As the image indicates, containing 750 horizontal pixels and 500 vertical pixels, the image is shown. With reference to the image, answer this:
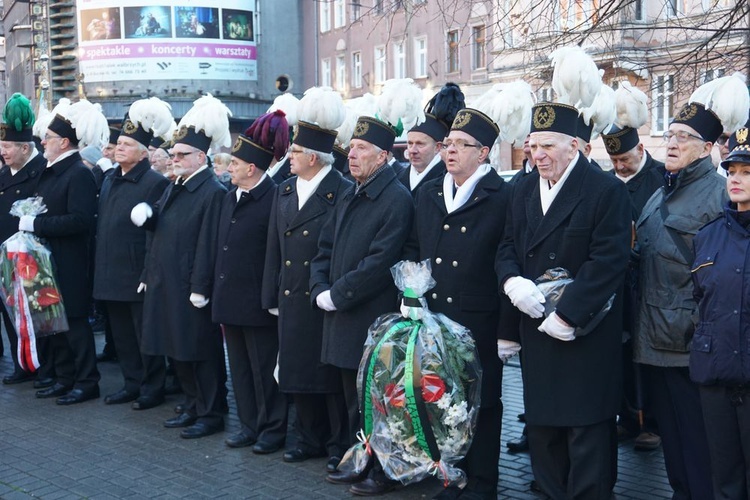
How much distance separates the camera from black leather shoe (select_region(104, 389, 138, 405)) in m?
8.64

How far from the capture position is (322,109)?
22.6 feet

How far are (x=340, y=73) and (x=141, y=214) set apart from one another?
40622 mm

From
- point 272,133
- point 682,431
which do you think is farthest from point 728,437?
point 272,133

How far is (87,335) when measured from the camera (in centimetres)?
895

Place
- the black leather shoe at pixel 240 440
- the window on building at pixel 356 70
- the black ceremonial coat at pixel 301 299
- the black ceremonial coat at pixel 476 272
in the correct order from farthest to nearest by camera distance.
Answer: the window on building at pixel 356 70 → the black leather shoe at pixel 240 440 → the black ceremonial coat at pixel 301 299 → the black ceremonial coat at pixel 476 272

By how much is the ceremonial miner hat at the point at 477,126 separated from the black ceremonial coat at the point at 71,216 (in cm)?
395

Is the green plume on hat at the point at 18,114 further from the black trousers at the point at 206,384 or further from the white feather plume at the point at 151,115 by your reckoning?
the black trousers at the point at 206,384

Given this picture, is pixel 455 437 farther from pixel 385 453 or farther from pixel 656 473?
pixel 656 473

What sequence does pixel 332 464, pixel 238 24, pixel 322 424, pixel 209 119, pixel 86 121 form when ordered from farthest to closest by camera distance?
pixel 238 24 < pixel 86 121 < pixel 209 119 < pixel 322 424 < pixel 332 464

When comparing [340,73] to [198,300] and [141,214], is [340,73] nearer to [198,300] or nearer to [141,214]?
[141,214]

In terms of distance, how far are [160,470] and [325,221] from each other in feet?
6.39

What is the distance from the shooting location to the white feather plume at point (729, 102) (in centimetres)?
562

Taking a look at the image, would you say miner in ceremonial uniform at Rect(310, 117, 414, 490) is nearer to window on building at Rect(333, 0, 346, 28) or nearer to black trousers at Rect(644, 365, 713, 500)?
black trousers at Rect(644, 365, 713, 500)

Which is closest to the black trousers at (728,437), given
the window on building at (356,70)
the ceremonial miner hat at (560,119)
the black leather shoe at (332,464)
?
the ceremonial miner hat at (560,119)
